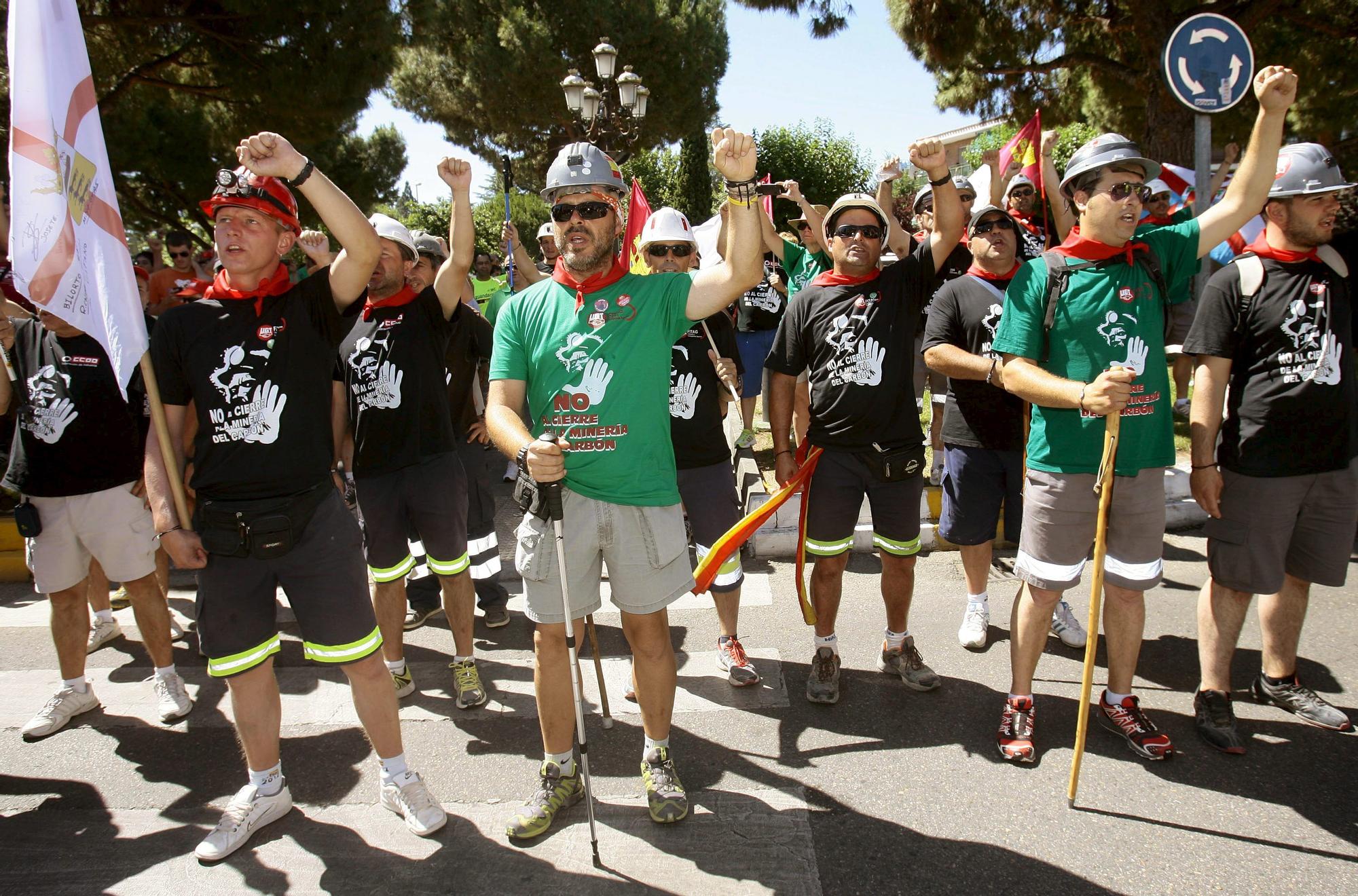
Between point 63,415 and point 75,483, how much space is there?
1.09 feet

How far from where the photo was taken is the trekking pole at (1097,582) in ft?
10.0

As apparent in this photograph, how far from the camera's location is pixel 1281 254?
348 cm

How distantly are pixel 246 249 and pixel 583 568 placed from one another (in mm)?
1639

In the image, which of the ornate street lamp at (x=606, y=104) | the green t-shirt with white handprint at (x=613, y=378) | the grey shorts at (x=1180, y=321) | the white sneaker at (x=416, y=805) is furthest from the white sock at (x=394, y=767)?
the ornate street lamp at (x=606, y=104)

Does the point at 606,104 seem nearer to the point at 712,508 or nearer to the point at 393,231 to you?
the point at 393,231

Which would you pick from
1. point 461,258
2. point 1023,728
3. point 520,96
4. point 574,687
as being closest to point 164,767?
point 574,687

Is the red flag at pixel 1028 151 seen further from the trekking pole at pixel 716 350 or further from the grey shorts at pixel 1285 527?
the grey shorts at pixel 1285 527

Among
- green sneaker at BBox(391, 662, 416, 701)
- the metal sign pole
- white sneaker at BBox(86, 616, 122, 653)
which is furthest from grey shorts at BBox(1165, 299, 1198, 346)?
white sneaker at BBox(86, 616, 122, 653)

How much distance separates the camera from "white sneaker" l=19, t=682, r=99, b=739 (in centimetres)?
394

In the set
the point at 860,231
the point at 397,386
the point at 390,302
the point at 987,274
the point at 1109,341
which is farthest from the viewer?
the point at 987,274

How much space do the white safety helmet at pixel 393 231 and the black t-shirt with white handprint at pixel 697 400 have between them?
1.40 metres

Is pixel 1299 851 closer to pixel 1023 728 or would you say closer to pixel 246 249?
pixel 1023 728

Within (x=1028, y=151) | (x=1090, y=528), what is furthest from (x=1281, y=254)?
(x=1028, y=151)

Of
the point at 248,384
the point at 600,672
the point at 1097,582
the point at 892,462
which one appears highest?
the point at 248,384
